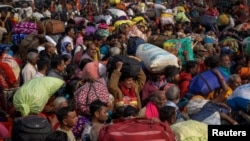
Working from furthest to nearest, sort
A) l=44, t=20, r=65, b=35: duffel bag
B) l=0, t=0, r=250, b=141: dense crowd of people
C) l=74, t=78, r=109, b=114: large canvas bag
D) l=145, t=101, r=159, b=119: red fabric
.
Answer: l=44, t=20, r=65, b=35: duffel bag
l=74, t=78, r=109, b=114: large canvas bag
l=145, t=101, r=159, b=119: red fabric
l=0, t=0, r=250, b=141: dense crowd of people

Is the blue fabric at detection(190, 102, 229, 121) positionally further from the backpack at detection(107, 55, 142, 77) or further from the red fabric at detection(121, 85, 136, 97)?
the backpack at detection(107, 55, 142, 77)

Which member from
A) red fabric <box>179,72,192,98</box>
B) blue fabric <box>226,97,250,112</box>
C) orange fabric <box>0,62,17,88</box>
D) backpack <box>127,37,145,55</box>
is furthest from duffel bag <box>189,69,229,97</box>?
orange fabric <box>0,62,17,88</box>

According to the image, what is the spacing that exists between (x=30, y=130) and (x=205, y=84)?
2.17 metres

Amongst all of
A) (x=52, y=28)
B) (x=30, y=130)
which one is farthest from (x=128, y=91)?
(x=52, y=28)

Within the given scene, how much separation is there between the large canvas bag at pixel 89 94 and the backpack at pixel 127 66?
47cm

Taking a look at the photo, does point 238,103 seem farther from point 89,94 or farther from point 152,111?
point 89,94

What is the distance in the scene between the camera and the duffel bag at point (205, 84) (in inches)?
231

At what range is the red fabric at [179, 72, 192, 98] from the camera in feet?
21.1

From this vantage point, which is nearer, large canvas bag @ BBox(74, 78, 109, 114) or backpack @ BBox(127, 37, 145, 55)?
large canvas bag @ BBox(74, 78, 109, 114)

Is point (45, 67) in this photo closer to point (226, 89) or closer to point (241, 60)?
point (226, 89)

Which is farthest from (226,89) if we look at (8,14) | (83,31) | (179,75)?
(8,14)

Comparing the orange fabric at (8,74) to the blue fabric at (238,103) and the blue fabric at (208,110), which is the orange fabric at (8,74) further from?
the blue fabric at (238,103)

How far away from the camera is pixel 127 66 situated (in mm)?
6270

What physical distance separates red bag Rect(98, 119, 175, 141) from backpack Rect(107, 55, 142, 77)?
6.71ft
